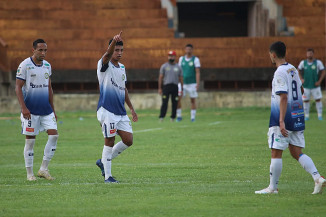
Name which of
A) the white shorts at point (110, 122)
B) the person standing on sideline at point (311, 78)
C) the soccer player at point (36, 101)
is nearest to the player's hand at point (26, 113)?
the soccer player at point (36, 101)

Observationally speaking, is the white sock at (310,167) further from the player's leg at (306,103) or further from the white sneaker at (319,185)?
the player's leg at (306,103)

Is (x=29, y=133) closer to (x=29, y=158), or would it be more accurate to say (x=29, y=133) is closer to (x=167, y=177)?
(x=29, y=158)

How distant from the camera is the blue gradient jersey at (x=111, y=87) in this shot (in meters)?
10.9

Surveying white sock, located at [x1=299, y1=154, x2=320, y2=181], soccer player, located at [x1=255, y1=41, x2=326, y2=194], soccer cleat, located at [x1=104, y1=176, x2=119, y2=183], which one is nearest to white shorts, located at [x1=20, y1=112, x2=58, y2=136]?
soccer cleat, located at [x1=104, y1=176, x2=119, y2=183]

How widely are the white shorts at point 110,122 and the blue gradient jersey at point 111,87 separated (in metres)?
0.06

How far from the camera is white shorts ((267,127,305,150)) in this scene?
9109 millimetres

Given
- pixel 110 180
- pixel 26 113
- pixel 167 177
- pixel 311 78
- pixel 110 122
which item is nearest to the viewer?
pixel 110 180

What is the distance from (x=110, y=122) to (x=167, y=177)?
51.6 inches

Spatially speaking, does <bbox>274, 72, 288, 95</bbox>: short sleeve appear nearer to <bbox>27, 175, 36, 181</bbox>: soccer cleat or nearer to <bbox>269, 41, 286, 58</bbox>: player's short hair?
<bbox>269, 41, 286, 58</bbox>: player's short hair

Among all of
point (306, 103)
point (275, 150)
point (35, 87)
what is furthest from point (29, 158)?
point (306, 103)

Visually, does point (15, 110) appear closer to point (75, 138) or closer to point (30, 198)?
point (75, 138)

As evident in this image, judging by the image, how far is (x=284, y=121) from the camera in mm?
9188

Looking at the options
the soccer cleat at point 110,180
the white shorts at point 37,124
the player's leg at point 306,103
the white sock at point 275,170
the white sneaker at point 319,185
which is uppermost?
the white shorts at point 37,124

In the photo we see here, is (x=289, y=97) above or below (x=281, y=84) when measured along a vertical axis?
below
